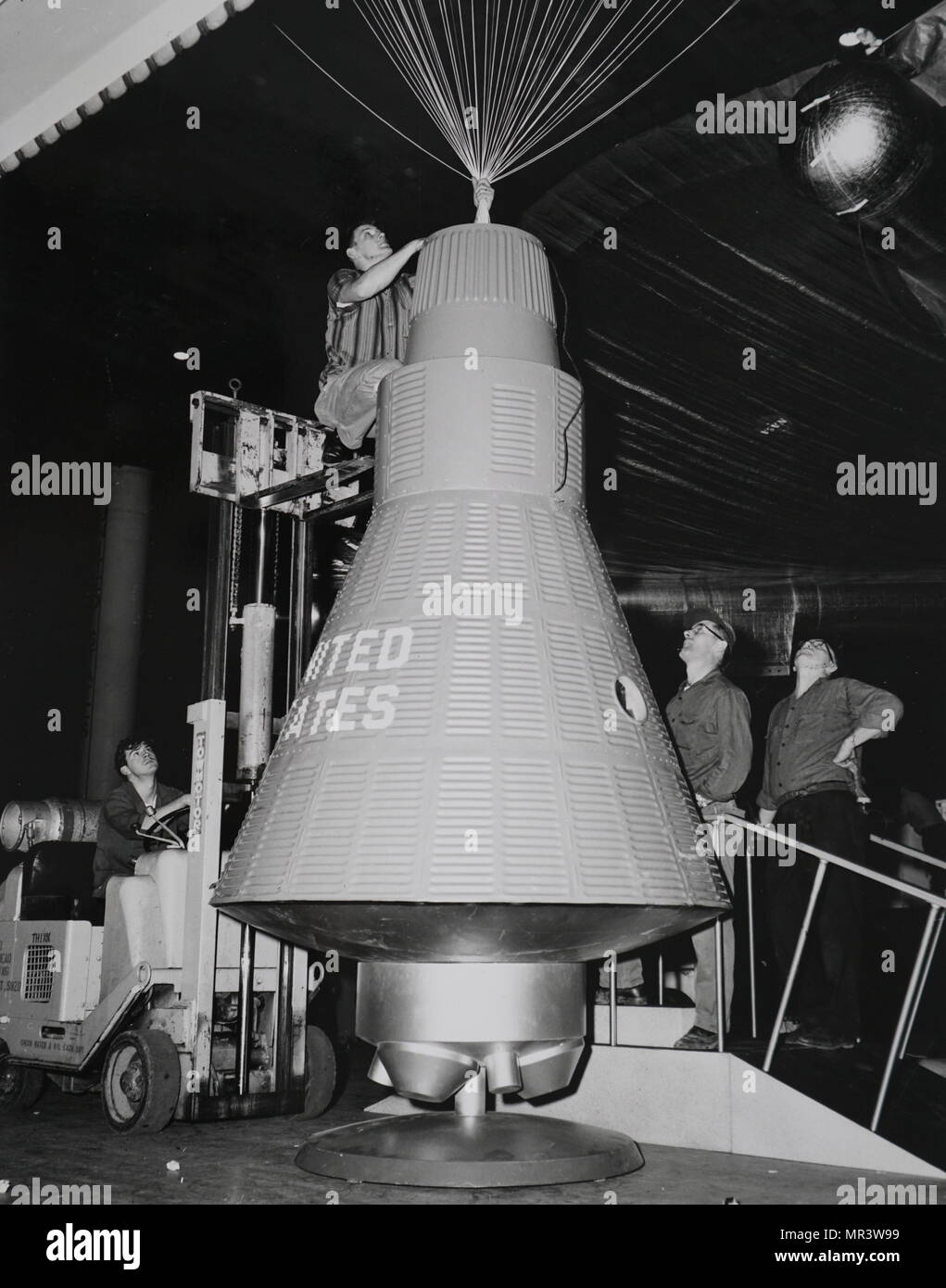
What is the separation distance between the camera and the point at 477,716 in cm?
253

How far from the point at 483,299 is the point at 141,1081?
9.27 feet

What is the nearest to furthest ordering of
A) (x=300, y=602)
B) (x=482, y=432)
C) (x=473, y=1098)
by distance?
(x=473, y=1098), (x=482, y=432), (x=300, y=602)

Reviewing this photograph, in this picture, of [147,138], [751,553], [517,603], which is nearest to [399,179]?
[147,138]

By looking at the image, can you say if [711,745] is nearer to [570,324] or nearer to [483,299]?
[483,299]

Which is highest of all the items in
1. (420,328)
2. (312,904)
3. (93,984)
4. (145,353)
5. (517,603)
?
(145,353)

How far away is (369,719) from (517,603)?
48 cm

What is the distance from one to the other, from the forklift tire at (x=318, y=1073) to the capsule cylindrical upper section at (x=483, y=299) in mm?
2637

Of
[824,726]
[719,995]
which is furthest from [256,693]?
[824,726]

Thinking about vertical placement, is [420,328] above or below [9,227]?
below

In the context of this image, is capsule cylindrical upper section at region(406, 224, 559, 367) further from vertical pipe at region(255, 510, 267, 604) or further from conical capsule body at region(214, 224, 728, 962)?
vertical pipe at region(255, 510, 267, 604)

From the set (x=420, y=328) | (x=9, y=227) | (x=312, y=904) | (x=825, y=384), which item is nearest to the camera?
(x=312, y=904)

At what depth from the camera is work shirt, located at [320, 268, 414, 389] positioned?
4129mm

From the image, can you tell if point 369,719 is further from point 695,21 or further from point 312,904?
point 695,21

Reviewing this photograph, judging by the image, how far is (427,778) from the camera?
2.47 metres
